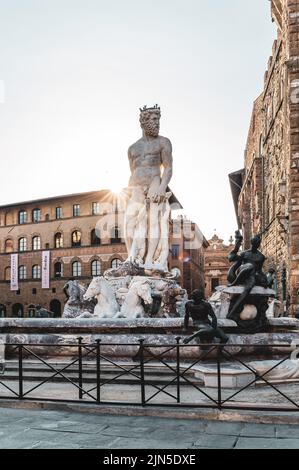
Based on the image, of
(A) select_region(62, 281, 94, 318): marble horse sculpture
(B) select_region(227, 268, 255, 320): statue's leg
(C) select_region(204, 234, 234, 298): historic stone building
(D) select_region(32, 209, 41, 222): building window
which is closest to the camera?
(B) select_region(227, 268, 255, 320): statue's leg

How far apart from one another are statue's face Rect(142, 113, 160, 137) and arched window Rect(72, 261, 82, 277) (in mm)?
42763

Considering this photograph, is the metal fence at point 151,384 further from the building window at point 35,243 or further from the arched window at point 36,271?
the building window at point 35,243

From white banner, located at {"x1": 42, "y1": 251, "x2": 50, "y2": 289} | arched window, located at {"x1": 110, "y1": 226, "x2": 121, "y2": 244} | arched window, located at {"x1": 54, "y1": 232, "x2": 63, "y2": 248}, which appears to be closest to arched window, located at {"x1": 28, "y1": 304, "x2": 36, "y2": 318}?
white banner, located at {"x1": 42, "y1": 251, "x2": 50, "y2": 289}

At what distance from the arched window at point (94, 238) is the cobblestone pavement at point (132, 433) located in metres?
47.9

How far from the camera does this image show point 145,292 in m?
10.7

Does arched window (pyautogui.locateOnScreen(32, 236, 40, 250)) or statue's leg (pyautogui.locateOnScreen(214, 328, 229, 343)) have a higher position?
arched window (pyautogui.locateOnScreen(32, 236, 40, 250))

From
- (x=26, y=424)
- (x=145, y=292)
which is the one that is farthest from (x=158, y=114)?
(x=26, y=424)

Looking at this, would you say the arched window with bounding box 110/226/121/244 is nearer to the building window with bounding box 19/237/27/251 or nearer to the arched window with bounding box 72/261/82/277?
the arched window with bounding box 72/261/82/277

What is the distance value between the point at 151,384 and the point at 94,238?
4753cm

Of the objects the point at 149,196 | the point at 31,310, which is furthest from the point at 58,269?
the point at 149,196

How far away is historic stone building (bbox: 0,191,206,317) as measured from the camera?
177 ft

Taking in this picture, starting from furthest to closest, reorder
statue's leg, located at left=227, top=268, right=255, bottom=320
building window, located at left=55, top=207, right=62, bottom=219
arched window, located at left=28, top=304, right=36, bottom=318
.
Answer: building window, located at left=55, top=207, right=62, bottom=219 → arched window, located at left=28, top=304, right=36, bottom=318 → statue's leg, located at left=227, top=268, right=255, bottom=320

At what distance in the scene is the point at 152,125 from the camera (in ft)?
42.4
